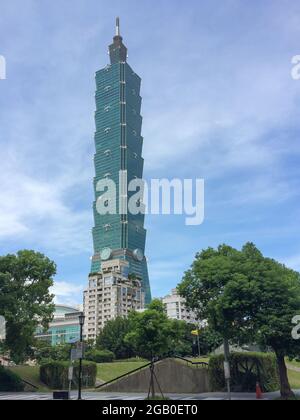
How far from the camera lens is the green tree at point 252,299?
2950 centimetres

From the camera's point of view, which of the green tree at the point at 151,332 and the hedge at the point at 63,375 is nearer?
the green tree at the point at 151,332

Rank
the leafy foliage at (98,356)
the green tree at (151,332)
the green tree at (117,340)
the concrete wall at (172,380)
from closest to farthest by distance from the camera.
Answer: the green tree at (151,332)
the concrete wall at (172,380)
the leafy foliage at (98,356)
the green tree at (117,340)

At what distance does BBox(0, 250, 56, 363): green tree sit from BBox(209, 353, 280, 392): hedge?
18951mm

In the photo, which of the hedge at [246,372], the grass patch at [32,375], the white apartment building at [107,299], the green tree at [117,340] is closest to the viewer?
the hedge at [246,372]

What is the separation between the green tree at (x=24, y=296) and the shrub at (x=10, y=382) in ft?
6.36

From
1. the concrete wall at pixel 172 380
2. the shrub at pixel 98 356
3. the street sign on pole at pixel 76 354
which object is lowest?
the shrub at pixel 98 356

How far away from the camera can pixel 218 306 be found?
Result: 31125 millimetres

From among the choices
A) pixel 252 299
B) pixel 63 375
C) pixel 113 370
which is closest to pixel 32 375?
pixel 63 375

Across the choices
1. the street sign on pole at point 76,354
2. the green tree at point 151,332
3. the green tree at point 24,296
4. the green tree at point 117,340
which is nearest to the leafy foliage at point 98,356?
the green tree at point 117,340

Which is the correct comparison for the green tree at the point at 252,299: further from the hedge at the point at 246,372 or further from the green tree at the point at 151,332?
the hedge at the point at 246,372

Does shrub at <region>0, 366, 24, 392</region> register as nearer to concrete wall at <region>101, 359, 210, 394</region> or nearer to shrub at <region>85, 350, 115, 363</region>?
concrete wall at <region>101, 359, 210, 394</region>
